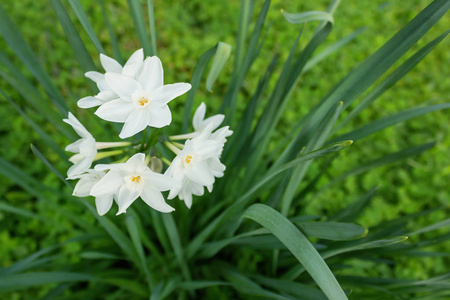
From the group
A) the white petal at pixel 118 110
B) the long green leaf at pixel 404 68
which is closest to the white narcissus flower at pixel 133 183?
the white petal at pixel 118 110

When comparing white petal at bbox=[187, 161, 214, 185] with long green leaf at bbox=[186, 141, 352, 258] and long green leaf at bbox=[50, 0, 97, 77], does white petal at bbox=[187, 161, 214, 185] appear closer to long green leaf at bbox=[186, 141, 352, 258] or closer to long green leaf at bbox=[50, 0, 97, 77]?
long green leaf at bbox=[186, 141, 352, 258]

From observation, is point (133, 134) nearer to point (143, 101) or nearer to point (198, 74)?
point (143, 101)

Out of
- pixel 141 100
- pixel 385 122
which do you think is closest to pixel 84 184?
pixel 141 100

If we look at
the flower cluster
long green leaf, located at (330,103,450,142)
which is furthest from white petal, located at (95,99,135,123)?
long green leaf, located at (330,103,450,142)

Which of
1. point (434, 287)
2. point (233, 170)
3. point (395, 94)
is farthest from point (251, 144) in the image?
point (395, 94)

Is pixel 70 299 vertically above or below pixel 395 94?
below

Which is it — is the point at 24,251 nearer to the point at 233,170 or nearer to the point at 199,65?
the point at 233,170

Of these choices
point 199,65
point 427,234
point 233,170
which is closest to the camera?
point 199,65

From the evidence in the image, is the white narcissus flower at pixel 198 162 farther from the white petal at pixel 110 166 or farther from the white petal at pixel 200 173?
the white petal at pixel 110 166
